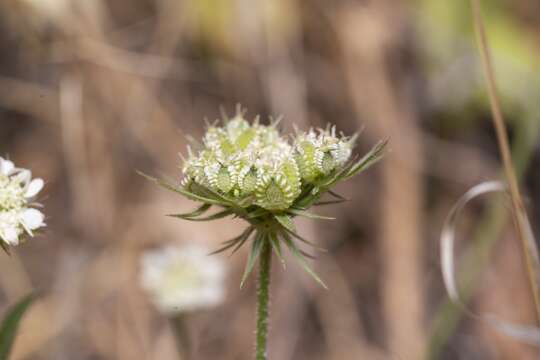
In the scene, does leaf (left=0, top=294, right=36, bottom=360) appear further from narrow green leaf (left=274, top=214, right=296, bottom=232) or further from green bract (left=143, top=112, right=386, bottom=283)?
narrow green leaf (left=274, top=214, right=296, bottom=232)

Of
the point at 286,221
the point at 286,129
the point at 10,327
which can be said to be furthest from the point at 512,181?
the point at 286,129

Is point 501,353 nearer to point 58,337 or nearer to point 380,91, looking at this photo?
point 380,91

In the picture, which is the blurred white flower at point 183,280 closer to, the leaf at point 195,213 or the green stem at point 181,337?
the green stem at point 181,337

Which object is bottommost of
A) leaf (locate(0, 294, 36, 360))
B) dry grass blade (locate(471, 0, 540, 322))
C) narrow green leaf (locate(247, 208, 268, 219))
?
leaf (locate(0, 294, 36, 360))

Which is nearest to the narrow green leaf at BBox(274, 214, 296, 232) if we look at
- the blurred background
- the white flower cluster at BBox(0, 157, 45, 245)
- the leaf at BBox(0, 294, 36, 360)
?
the white flower cluster at BBox(0, 157, 45, 245)

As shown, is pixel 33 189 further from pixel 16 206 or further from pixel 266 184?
pixel 266 184

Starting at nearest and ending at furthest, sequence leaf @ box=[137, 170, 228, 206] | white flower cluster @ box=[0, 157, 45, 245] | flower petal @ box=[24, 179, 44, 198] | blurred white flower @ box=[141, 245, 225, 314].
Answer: leaf @ box=[137, 170, 228, 206] < white flower cluster @ box=[0, 157, 45, 245] < flower petal @ box=[24, 179, 44, 198] < blurred white flower @ box=[141, 245, 225, 314]

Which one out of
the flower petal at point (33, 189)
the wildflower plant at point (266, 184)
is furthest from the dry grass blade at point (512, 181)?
the flower petal at point (33, 189)
